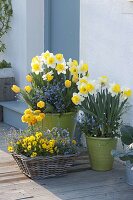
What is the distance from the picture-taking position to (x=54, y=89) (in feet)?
18.1

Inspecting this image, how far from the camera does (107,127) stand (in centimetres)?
525

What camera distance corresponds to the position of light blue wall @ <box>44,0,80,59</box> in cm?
680

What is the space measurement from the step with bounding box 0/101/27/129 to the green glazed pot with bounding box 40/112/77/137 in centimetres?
153

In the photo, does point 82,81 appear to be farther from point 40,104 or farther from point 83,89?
point 40,104

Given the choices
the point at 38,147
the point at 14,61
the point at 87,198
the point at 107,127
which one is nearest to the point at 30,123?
the point at 38,147

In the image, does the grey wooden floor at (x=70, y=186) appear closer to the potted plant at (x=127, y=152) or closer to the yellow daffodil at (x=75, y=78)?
the potted plant at (x=127, y=152)

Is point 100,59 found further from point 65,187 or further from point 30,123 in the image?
point 65,187

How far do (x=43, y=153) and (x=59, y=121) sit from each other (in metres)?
0.64

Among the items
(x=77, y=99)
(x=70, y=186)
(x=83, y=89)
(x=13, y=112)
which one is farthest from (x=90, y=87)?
(x=13, y=112)

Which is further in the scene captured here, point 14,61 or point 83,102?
point 14,61

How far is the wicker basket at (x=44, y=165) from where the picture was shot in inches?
196

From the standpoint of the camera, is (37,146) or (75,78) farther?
(75,78)

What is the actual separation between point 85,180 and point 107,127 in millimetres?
598

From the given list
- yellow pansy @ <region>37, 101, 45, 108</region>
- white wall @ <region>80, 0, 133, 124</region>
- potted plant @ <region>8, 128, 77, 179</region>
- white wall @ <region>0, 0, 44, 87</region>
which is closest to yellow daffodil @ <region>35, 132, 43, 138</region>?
potted plant @ <region>8, 128, 77, 179</region>
